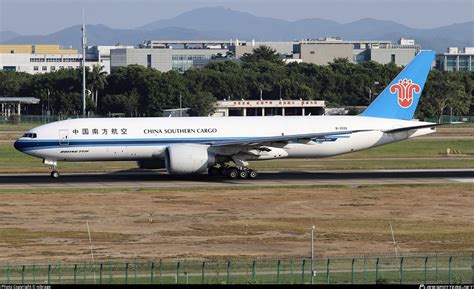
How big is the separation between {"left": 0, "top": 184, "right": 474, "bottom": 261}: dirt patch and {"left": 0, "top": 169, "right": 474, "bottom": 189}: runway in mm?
2824

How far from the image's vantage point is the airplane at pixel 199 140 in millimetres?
58125

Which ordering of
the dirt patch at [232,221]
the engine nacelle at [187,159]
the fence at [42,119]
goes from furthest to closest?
the fence at [42,119] → the engine nacelle at [187,159] → the dirt patch at [232,221]

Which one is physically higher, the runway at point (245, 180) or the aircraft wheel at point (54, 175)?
the aircraft wheel at point (54, 175)

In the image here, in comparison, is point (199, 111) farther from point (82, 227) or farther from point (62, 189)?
point (82, 227)

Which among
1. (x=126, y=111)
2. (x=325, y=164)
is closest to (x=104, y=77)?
(x=126, y=111)

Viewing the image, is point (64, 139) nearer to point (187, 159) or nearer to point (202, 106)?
point (187, 159)

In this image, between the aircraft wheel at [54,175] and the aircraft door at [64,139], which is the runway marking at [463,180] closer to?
the aircraft door at [64,139]

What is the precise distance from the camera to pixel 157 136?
59.1m

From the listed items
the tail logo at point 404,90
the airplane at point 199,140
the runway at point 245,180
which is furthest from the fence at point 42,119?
the airplane at point 199,140

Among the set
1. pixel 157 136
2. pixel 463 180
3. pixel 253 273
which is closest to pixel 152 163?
pixel 157 136

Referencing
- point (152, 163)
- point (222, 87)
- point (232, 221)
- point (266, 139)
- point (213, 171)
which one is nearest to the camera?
point (232, 221)

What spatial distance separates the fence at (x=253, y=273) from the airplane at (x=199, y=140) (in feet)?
85.9

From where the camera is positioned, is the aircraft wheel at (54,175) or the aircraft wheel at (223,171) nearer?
the aircraft wheel at (223,171)

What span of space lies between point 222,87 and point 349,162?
98.5 metres
